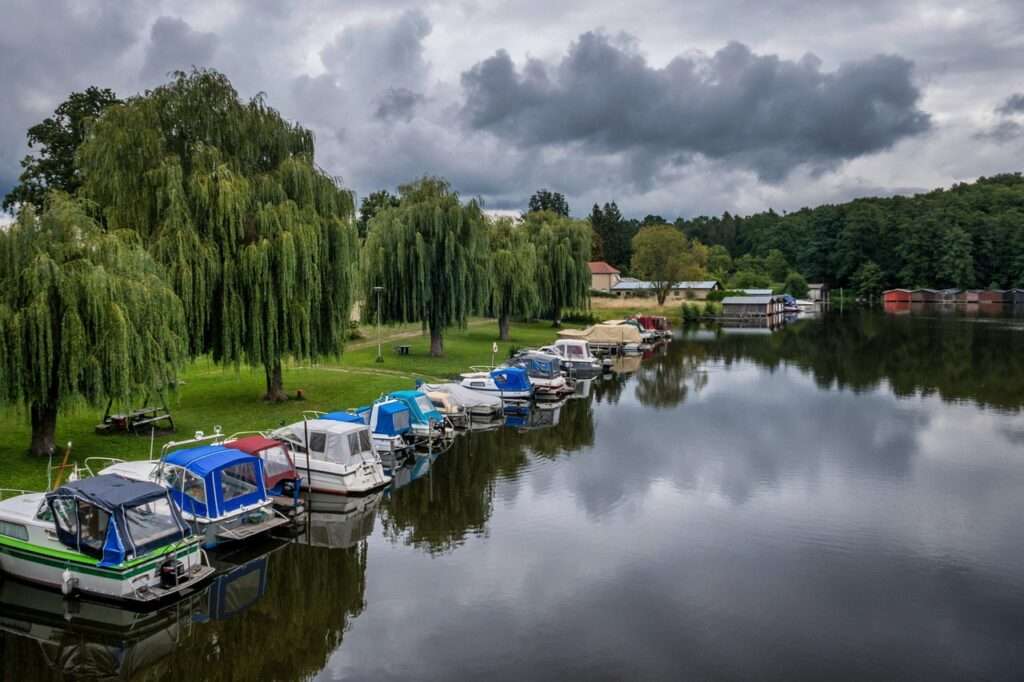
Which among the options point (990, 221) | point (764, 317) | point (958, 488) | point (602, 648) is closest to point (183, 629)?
point (602, 648)

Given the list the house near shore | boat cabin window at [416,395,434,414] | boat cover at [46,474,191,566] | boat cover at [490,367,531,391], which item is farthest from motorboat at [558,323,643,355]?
the house near shore

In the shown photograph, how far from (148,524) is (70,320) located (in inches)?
269

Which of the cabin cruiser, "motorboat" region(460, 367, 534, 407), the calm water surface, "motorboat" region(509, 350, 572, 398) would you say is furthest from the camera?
the cabin cruiser

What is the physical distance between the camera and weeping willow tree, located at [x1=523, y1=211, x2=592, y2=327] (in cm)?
6712

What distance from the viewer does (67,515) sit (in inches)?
597

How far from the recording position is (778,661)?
44.1 ft

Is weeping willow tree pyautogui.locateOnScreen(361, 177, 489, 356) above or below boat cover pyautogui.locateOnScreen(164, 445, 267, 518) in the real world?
above

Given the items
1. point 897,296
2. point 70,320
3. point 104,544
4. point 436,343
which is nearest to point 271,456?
point 70,320

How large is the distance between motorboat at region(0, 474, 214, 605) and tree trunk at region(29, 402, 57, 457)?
5559mm

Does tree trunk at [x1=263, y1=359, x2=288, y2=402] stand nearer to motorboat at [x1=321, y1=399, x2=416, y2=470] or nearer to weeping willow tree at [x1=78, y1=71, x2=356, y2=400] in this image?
weeping willow tree at [x1=78, y1=71, x2=356, y2=400]

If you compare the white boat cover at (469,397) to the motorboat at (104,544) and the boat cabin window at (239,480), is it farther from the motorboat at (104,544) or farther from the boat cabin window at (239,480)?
the motorboat at (104,544)

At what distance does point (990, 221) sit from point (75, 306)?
507 ft

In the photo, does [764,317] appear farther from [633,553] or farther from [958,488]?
[633,553]

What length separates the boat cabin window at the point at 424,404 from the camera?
96.7 feet
